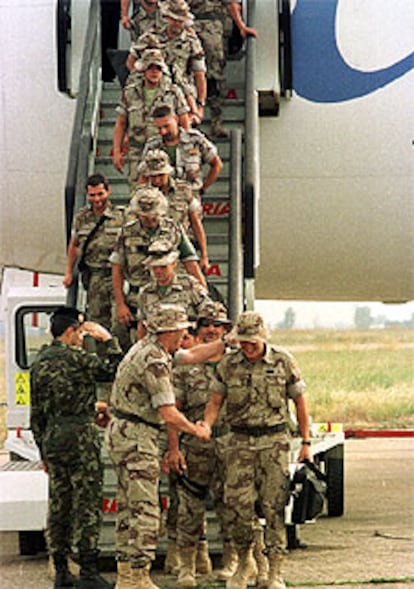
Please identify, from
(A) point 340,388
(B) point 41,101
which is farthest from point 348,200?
(A) point 340,388

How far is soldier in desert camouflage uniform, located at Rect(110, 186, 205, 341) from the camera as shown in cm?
932

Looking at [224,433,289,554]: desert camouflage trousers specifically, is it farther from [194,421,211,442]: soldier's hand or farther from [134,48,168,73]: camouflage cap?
[134,48,168,73]: camouflage cap

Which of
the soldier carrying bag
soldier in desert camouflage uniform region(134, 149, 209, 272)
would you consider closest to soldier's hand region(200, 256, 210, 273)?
soldier in desert camouflage uniform region(134, 149, 209, 272)

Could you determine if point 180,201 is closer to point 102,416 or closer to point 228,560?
point 102,416

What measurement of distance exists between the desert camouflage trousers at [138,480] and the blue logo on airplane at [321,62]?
474 centimetres

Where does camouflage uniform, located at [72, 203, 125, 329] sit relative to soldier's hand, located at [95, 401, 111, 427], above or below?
above

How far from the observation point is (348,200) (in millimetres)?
12625

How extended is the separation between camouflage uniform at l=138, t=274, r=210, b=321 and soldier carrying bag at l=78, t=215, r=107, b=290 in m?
0.96

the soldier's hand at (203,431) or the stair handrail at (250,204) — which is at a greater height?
the stair handrail at (250,204)

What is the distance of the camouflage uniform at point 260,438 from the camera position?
870 centimetres

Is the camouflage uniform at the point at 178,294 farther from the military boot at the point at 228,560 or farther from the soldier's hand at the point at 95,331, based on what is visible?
the military boot at the point at 228,560

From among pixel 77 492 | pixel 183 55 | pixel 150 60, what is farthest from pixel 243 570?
pixel 183 55

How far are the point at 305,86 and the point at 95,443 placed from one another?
4.57m

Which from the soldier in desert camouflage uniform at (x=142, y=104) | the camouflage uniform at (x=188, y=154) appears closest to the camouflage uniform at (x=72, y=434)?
the camouflage uniform at (x=188, y=154)
